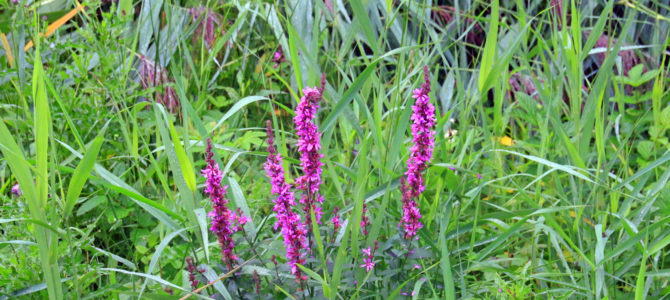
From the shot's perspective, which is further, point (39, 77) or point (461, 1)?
point (461, 1)

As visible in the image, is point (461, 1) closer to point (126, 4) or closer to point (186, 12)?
point (186, 12)

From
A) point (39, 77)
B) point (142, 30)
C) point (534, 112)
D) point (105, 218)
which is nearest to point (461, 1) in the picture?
point (534, 112)

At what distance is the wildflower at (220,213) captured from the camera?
1.11 m

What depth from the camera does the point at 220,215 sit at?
3.73 feet

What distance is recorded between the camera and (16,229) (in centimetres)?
134

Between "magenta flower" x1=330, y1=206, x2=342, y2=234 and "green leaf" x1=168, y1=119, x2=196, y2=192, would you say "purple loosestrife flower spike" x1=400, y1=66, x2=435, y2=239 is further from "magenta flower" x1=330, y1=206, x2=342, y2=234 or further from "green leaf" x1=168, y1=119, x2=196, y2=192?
"green leaf" x1=168, y1=119, x2=196, y2=192

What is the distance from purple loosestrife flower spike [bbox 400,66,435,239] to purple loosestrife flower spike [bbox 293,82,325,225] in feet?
0.49

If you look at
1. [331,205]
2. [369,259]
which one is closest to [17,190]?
[331,205]

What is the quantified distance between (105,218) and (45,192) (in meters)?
0.77

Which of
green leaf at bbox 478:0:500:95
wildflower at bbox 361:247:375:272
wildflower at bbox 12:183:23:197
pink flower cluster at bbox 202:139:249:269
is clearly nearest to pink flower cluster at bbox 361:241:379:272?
wildflower at bbox 361:247:375:272

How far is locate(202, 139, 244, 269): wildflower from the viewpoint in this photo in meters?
1.11

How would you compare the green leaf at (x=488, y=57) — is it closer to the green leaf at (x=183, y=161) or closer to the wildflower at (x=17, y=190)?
the green leaf at (x=183, y=161)

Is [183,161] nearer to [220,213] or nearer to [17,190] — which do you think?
[220,213]

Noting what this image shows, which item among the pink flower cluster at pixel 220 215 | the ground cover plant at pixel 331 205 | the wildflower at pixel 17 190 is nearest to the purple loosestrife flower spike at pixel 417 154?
the ground cover plant at pixel 331 205
